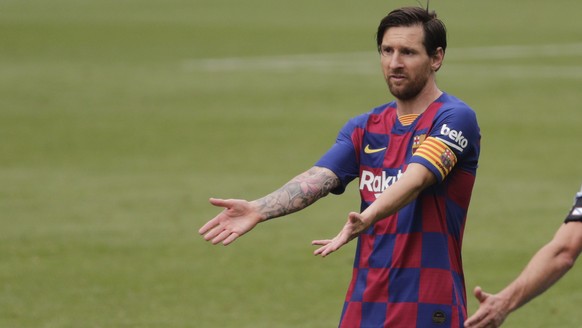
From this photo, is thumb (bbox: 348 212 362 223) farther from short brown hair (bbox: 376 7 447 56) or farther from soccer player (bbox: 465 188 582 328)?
short brown hair (bbox: 376 7 447 56)

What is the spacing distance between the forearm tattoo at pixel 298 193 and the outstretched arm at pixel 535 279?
4.89ft

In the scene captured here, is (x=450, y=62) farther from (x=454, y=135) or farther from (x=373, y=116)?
(x=454, y=135)

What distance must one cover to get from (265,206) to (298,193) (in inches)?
8.1

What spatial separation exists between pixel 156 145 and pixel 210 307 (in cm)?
884

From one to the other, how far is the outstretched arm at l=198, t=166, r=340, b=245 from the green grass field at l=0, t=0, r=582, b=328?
3843 millimetres

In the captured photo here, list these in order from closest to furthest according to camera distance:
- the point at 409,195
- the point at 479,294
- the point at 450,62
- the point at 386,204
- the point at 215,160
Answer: the point at 479,294 → the point at 386,204 → the point at 409,195 → the point at 215,160 → the point at 450,62

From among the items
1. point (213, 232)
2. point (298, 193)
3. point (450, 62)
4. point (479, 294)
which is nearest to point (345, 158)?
point (298, 193)

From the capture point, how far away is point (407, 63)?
5945mm

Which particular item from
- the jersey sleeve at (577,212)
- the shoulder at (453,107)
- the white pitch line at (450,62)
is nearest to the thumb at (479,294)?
the jersey sleeve at (577,212)

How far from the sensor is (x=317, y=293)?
10.9 metres

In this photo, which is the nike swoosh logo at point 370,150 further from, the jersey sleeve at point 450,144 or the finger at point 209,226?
the finger at point 209,226

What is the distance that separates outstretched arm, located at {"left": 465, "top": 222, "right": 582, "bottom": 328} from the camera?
4.80 meters

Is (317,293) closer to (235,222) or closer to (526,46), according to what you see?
(235,222)

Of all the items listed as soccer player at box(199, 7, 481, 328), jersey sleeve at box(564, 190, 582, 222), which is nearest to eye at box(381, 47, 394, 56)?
soccer player at box(199, 7, 481, 328)
